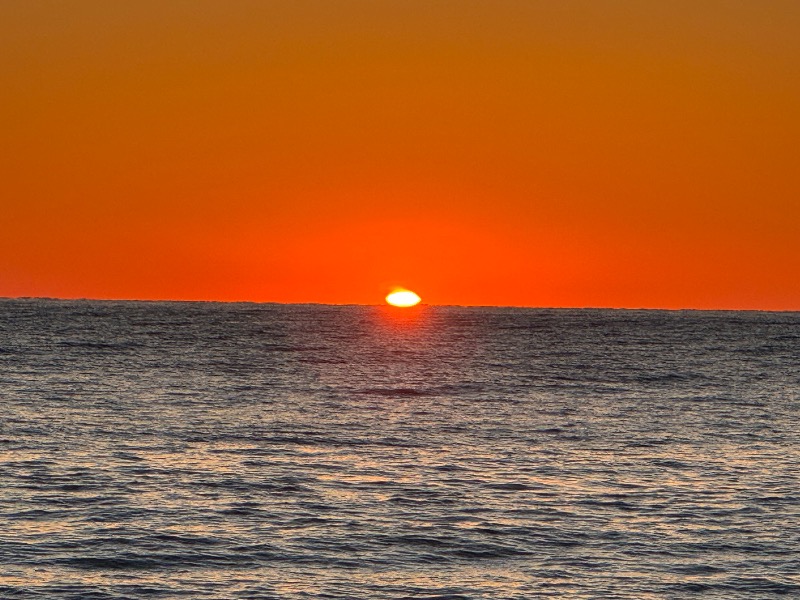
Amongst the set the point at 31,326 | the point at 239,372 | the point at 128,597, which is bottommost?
the point at 128,597

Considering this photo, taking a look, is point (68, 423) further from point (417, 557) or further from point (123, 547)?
point (417, 557)

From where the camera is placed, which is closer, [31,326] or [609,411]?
[609,411]

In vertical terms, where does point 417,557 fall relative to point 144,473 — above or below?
below

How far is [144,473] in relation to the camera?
146 feet

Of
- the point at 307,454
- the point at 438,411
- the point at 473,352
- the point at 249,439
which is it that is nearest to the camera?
the point at 307,454

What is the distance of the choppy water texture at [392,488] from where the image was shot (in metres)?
30.8

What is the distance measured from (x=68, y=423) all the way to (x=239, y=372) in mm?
40454

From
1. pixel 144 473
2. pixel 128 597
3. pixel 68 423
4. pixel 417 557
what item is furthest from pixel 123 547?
pixel 68 423

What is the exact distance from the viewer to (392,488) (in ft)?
140

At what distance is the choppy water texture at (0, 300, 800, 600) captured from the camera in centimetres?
3084

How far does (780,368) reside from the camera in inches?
4496

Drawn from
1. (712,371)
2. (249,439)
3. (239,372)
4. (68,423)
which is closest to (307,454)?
(249,439)

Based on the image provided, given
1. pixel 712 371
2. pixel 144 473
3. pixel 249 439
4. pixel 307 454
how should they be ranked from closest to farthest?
pixel 144 473 → pixel 307 454 → pixel 249 439 → pixel 712 371

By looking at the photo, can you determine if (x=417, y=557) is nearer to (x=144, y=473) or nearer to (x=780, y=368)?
(x=144, y=473)
